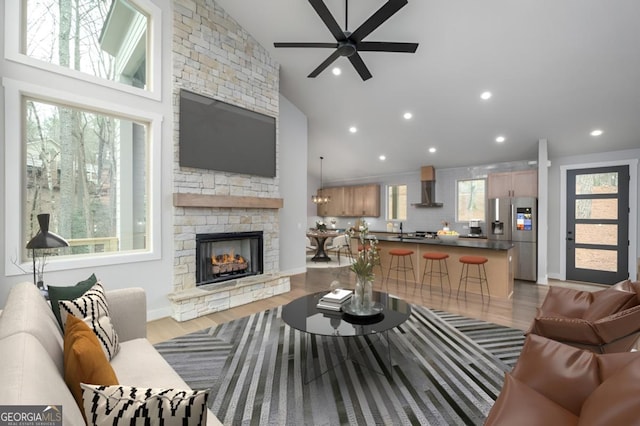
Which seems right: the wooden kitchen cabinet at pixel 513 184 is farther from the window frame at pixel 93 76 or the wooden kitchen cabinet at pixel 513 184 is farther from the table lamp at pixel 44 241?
the table lamp at pixel 44 241

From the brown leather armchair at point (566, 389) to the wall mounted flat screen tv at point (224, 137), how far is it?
13.4ft

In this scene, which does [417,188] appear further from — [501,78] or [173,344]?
[173,344]

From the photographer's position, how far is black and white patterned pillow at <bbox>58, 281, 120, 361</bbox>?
1602 mm

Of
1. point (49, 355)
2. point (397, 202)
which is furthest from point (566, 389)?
point (397, 202)

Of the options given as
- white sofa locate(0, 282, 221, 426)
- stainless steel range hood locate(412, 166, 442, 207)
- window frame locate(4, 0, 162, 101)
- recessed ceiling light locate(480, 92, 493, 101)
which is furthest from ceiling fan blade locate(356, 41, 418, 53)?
stainless steel range hood locate(412, 166, 442, 207)

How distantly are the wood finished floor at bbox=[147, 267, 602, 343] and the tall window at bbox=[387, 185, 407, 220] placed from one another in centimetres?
349

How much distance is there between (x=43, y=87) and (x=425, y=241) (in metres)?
5.82

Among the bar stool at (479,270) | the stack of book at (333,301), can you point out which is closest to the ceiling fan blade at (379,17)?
the stack of book at (333,301)

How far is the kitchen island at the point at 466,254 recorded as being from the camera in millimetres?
4757

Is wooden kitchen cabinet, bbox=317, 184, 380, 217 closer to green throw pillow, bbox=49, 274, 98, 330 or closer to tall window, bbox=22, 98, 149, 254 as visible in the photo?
tall window, bbox=22, 98, 149, 254

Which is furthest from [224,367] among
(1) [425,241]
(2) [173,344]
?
(1) [425,241]

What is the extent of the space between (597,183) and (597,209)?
0.51m

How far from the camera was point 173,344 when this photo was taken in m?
3.05

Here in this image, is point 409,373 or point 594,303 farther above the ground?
point 594,303
